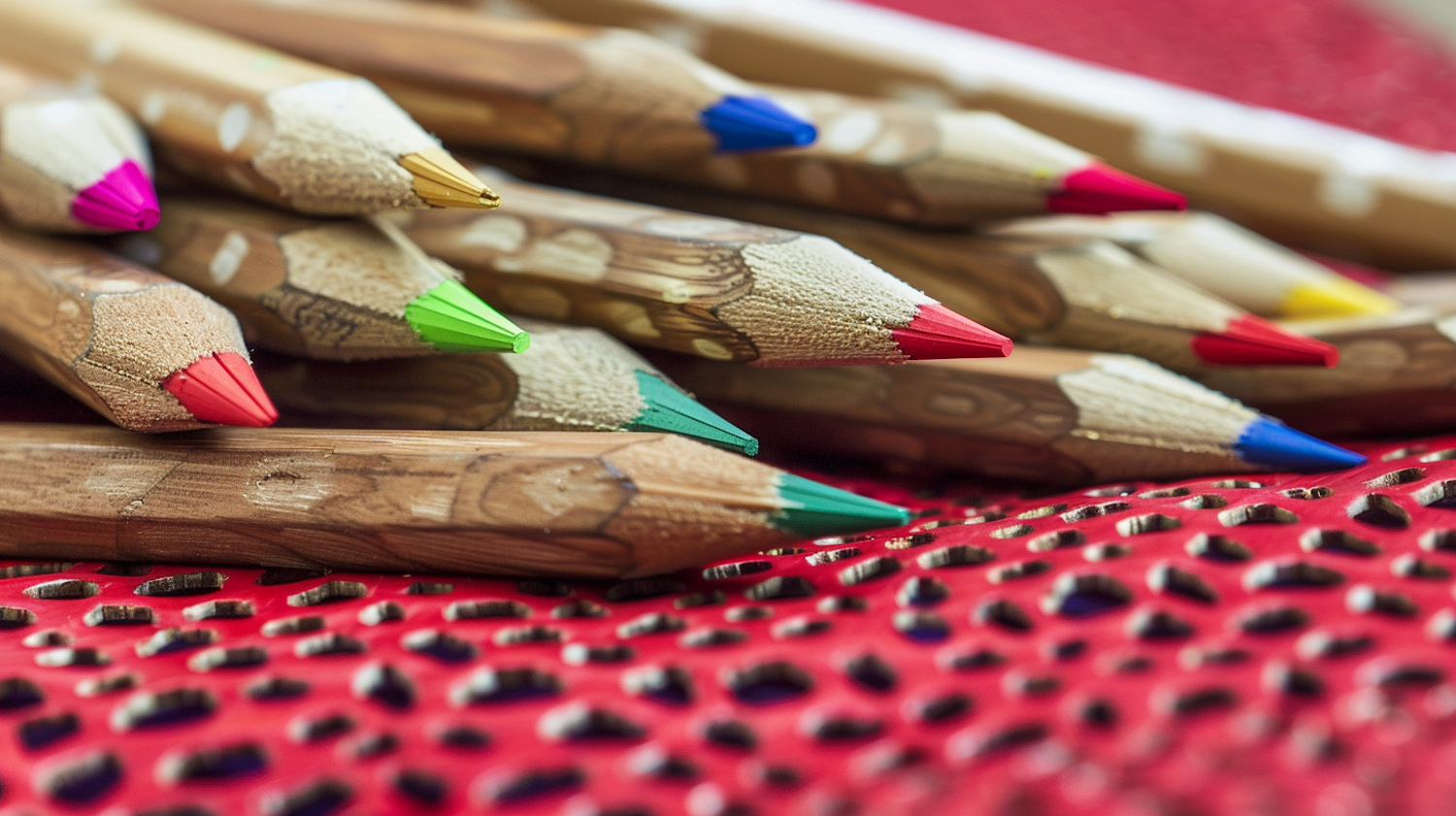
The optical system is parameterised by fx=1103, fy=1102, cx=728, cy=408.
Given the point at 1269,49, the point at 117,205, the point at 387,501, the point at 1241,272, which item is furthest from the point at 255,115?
the point at 1269,49

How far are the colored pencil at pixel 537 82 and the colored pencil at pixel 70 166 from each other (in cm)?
9

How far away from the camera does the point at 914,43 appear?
1.93 ft

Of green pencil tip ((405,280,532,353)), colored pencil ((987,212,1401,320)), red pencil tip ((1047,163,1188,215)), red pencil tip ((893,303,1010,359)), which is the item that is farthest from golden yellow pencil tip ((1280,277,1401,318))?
green pencil tip ((405,280,532,353))

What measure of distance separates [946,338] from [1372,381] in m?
0.19

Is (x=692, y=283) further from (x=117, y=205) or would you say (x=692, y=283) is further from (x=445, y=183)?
(x=117, y=205)

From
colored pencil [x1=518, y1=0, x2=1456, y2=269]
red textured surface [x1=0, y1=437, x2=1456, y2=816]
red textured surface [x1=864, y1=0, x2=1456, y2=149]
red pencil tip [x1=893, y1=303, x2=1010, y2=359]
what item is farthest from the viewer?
red textured surface [x1=864, y1=0, x2=1456, y2=149]

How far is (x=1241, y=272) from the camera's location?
477mm

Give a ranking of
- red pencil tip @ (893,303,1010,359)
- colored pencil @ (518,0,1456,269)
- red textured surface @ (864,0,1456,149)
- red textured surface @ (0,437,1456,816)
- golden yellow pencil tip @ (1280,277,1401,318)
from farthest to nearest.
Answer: red textured surface @ (864,0,1456,149) → colored pencil @ (518,0,1456,269) → golden yellow pencil tip @ (1280,277,1401,318) → red pencil tip @ (893,303,1010,359) → red textured surface @ (0,437,1456,816)

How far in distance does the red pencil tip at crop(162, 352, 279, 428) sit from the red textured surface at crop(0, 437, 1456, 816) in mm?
51

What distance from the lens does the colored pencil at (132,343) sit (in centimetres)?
30

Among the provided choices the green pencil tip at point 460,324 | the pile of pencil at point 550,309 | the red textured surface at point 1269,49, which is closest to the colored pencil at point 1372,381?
the pile of pencil at point 550,309

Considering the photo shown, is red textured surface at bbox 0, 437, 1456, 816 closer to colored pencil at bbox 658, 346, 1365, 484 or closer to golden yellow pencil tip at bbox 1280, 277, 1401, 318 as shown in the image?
colored pencil at bbox 658, 346, 1365, 484

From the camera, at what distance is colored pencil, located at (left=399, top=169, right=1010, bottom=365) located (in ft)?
1.06

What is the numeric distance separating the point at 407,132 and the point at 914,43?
33 cm
